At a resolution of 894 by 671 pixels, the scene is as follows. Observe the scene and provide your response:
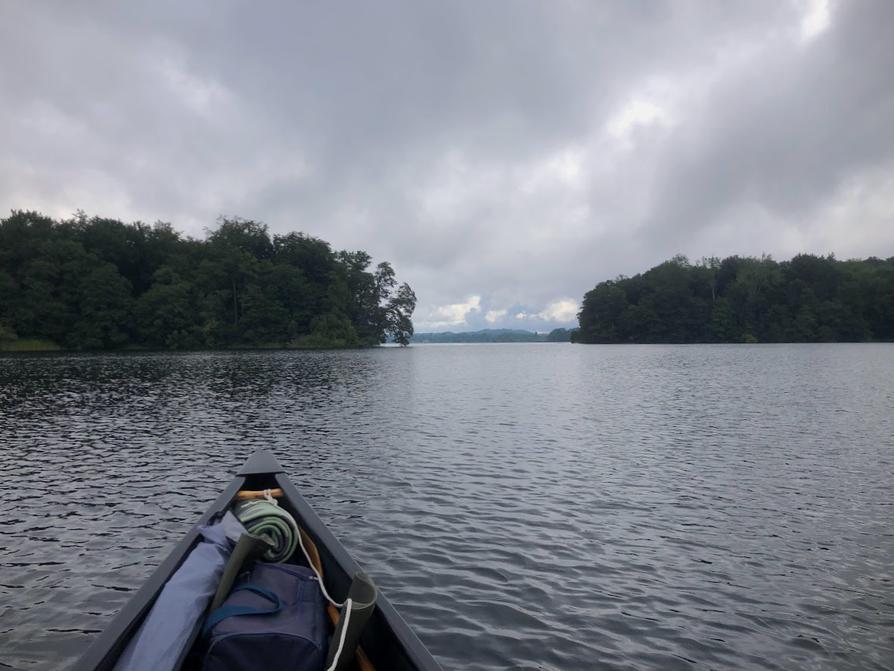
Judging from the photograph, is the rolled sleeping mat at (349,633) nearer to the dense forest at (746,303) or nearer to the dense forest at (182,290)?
the dense forest at (182,290)

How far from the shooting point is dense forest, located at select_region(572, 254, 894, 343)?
128000 mm

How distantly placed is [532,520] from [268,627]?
7.27 meters

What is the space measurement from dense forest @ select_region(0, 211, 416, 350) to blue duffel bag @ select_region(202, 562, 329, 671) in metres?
108

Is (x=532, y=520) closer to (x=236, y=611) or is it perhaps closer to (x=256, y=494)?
(x=256, y=494)

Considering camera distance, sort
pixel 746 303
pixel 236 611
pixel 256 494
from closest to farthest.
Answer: pixel 236 611 < pixel 256 494 < pixel 746 303

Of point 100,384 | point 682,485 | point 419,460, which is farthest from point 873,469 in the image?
point 100,384

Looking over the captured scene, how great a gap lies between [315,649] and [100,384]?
38.4 metres

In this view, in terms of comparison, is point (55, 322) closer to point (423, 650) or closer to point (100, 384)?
point (100, 384)

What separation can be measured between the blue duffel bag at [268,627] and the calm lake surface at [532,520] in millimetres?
2256

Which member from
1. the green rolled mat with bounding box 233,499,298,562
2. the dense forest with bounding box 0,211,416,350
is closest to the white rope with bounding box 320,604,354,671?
the green rolled mat with bounding box 233,499,298,562

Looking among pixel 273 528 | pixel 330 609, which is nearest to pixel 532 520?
pixel 273 528

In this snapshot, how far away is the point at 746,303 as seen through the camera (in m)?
142

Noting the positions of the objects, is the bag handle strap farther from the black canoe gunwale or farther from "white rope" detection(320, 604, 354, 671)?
"white rope" detection(320, 604, 354, 671)

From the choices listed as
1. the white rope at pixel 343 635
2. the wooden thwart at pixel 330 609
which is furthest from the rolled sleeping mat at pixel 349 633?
the wooden thwart at pixel 330 609
